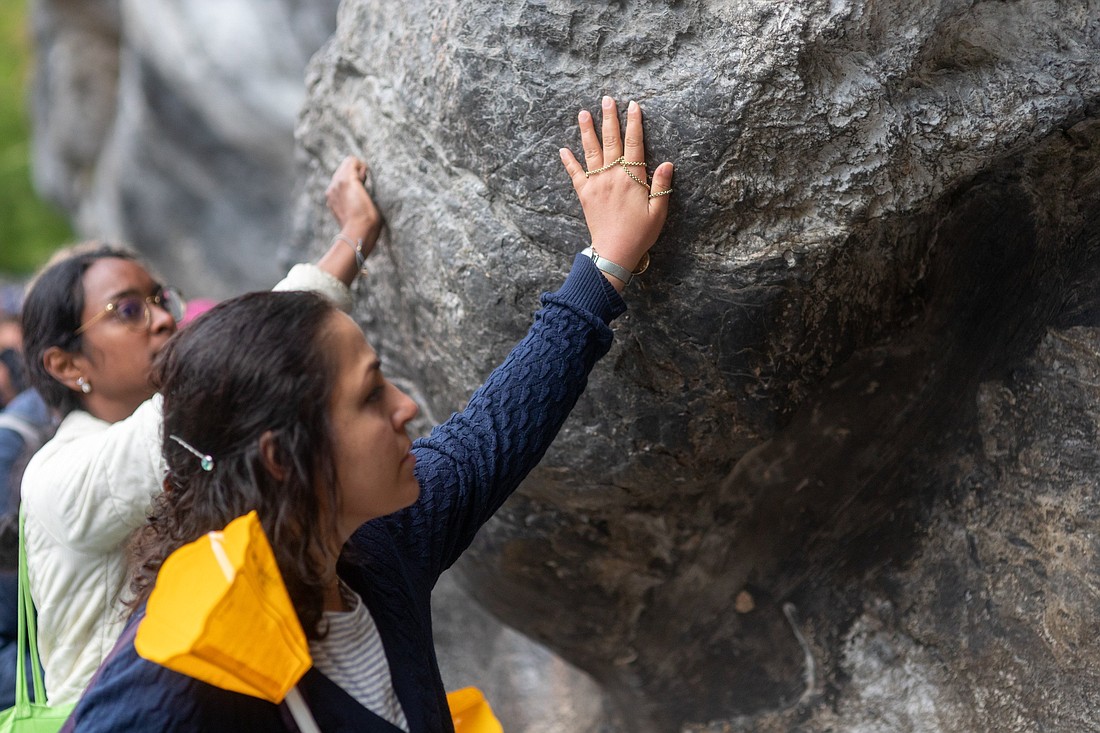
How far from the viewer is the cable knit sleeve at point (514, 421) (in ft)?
4.56

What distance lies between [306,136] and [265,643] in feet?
4.77

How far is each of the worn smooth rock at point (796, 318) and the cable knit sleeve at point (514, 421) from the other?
0.55 feet

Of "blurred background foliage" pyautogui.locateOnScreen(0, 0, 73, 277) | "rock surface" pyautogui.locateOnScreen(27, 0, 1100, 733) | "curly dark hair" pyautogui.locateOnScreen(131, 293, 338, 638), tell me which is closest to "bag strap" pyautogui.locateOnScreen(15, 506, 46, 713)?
"curly dark hair" pyautogui.locateOnScreen(131, 293, 338, 638)

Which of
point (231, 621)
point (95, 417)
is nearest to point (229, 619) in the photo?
point (231, 621)

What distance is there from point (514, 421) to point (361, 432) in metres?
0.32

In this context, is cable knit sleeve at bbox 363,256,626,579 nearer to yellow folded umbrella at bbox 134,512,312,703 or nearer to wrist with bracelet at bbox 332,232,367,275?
yellow folded umbrella at bbox 134,512,312,703

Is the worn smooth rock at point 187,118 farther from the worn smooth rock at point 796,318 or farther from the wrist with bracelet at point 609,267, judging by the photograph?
the wrist with bracelet at point 609,267

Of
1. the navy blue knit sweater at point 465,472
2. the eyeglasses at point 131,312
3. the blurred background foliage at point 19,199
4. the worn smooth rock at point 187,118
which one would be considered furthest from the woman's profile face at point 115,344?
the blurred background foliage at point 19,199

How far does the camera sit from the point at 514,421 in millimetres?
1403

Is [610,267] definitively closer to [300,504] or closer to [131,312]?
[300,504]

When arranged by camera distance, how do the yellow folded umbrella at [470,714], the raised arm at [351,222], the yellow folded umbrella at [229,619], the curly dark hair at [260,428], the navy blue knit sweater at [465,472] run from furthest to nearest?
the raised arm at [351,222] → the yellow folded umbrella at [470,714] → the navy blue knit sweater at [465,472] → the curly dark hair at [260,428] → the yellow folded umbrella at [229,619]

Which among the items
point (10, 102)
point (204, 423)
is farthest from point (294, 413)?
point (10, 102)

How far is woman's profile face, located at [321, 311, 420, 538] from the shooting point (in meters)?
1.12

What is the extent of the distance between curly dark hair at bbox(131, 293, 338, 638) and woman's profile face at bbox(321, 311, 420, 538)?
1 centimetres
